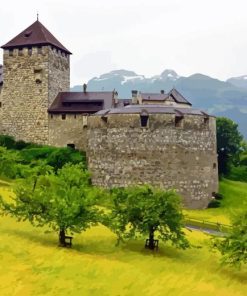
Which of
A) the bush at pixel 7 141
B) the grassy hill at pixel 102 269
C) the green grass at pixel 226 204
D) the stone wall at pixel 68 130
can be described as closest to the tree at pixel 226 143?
the green grass at pixel 226 204

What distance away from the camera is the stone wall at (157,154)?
5025cm

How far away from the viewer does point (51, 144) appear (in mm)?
58250

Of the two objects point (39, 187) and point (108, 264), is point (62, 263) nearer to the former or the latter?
point (108, 264)

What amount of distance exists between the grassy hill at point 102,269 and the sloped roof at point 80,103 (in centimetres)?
2708

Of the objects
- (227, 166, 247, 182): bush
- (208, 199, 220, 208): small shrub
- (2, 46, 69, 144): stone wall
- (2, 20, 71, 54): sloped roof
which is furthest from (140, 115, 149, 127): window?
(227, 166, 247, 182): bush

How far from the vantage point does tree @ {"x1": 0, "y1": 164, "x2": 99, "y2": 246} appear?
28641 mm

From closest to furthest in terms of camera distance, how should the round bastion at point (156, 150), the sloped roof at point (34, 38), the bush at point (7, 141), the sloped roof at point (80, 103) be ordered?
the round bastion at point (156, 150) → the sloped roof at point (80, 103) → the bush at point (7, 141) → the sloped roof at point (34, 38)

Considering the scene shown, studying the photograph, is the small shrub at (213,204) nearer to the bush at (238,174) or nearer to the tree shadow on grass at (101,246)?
the bush at (238,174)

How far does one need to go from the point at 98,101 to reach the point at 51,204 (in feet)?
102

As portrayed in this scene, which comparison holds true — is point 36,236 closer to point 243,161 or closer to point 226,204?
point 226,204

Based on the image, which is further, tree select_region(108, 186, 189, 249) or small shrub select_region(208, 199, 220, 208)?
small shrub select_region(208, 199, 220, 208)

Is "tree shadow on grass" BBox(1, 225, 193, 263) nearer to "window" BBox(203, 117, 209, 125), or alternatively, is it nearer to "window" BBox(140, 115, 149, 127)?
"window" BBox(140, 115, 149, 127)

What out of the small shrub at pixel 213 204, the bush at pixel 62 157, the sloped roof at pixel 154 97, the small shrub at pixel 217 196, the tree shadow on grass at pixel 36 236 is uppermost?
the sloped roof at pixel 154 97

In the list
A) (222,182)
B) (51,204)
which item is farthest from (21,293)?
(222,182)
